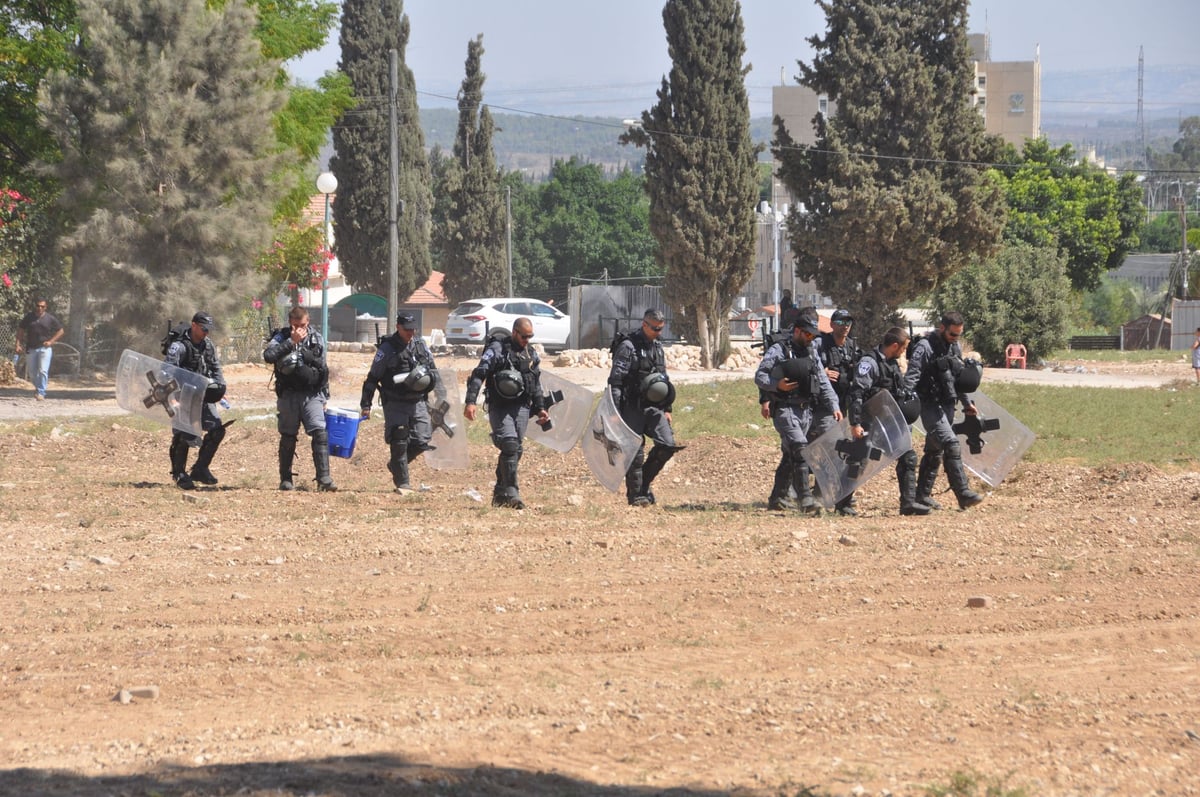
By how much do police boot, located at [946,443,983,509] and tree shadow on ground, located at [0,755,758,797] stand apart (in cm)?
724

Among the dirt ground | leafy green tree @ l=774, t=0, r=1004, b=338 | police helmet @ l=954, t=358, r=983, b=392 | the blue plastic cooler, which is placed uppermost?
leafy green tree @ l=774, t=0, r=1004, b=338

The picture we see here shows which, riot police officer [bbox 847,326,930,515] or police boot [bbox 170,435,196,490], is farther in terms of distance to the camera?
police boot [bbox 170,435,196,490]

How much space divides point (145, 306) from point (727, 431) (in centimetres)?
1138

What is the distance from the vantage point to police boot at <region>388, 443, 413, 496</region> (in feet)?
41.9

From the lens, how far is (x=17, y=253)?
2583cm

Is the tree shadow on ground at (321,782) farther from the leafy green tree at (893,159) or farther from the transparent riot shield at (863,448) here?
Result: the leafy green tree at (893,159)

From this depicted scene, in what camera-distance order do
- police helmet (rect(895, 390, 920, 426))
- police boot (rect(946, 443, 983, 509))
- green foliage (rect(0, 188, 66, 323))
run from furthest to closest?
green foliage (rect(0, 188, 66, 323)) < police boot (rect(946, 443, 983, 509)) < police helmet (rect(895, 390, 920, 426))

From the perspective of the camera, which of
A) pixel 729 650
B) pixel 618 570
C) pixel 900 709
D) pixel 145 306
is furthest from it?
pixel 145 306

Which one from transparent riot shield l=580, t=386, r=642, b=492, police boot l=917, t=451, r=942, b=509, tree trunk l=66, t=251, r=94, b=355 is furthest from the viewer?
tree trunk l=66, t=251, r=94, b=355

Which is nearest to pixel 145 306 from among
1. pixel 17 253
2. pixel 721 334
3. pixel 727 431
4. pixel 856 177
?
pixel 17 253

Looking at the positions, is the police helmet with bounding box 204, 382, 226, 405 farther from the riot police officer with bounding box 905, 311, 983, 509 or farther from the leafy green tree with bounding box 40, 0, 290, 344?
the leafy green tree with bounding box 40, 0, 290, 344

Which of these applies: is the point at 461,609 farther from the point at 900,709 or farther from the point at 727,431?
the point at 727,431

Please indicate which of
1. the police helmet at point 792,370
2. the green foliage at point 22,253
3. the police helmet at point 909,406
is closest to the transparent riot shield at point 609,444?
the police helmet at point 792,370

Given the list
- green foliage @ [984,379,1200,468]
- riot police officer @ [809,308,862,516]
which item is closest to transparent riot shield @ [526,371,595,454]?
riot police officer @ [809,308,862,516]
